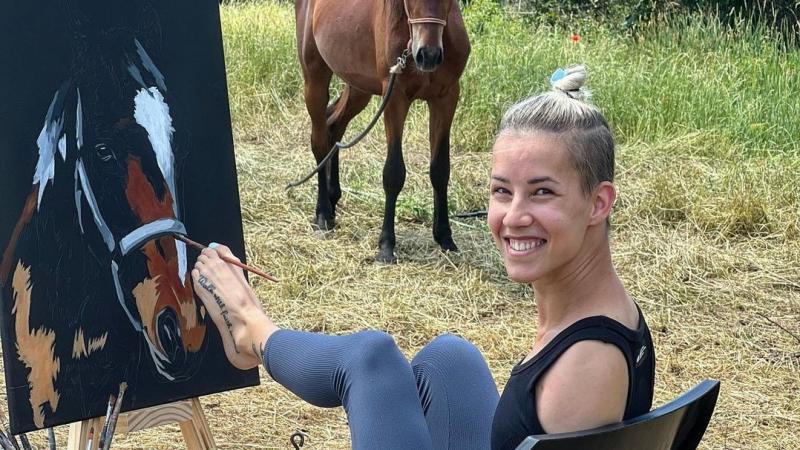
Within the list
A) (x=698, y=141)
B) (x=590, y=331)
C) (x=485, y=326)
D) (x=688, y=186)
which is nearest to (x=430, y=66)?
(x=485, y=326)

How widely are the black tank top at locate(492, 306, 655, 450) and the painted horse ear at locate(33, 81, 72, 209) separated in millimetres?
1251

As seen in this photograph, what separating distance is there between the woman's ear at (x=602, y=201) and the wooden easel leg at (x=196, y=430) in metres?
1.36

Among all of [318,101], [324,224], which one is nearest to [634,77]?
[318,101]

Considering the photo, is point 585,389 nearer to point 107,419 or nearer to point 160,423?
point 107,419

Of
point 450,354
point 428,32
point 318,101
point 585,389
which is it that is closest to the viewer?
point 585,389

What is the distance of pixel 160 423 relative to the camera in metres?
A: 2.78

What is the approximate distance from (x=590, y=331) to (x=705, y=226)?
430cm

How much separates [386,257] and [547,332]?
12.3 feet

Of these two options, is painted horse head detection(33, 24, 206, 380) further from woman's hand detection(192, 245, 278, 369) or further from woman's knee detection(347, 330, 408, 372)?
woman's knee detection(347, 330, 408, 372)

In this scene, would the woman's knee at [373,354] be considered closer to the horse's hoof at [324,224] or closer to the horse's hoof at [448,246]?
the horse's hoof at [448,246]

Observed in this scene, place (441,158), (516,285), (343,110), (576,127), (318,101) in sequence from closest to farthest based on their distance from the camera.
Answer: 1. (576,127)
2. (516,285)
3. (441,158)
4. (318,101)
5. (343,110)

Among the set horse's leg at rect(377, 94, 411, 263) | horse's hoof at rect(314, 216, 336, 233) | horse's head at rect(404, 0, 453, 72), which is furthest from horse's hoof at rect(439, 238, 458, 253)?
horse's head at rect(404, 0, 453, 72)

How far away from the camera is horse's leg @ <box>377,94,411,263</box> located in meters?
5.56

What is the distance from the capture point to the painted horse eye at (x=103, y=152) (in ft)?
8.48
